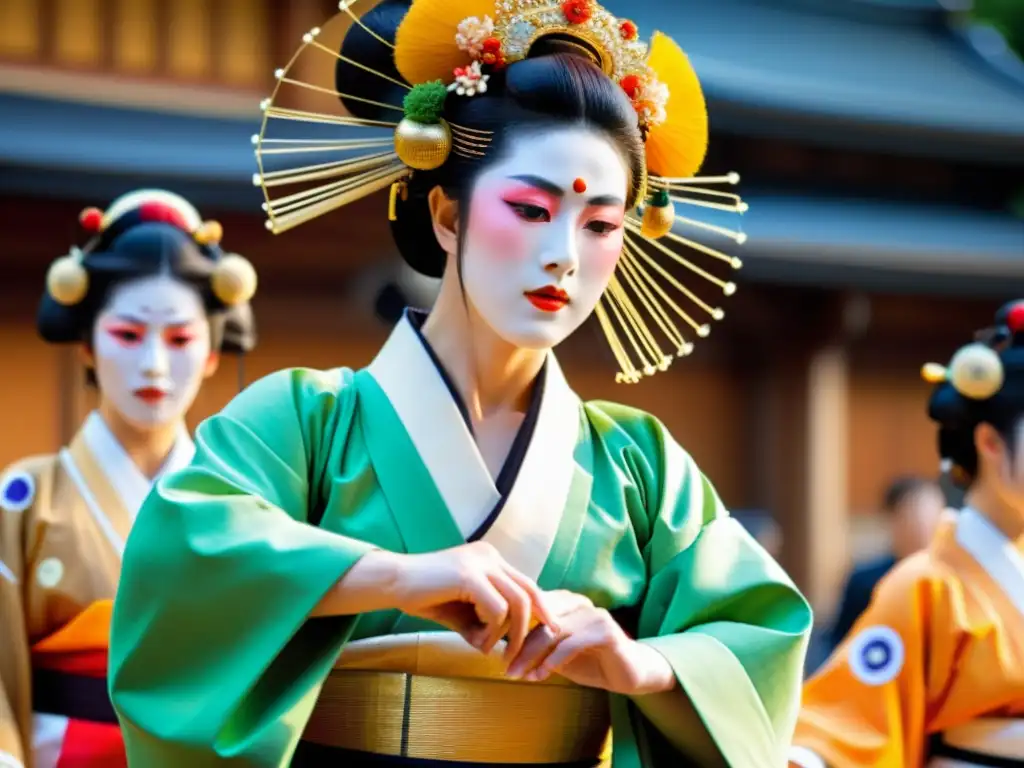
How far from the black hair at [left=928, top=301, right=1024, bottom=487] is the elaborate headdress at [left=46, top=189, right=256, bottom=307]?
1.80 m

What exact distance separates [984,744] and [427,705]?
1.71 metres

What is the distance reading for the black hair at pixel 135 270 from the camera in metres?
3.64

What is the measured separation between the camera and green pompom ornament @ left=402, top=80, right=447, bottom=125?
7.72 ft

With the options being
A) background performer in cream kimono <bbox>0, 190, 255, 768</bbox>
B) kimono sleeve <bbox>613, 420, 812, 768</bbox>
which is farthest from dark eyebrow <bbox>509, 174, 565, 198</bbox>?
background performer in cream kimono <bbox>0, 190, 255, 768</bbox>

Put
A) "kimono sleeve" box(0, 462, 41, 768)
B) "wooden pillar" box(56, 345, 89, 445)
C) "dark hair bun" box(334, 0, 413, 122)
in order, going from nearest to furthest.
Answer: "dark hair bun" box(334, 0, 413, 122), "kimono sleeve" box(0, 462, 41, 768), "wooden pillar" box(56, 345, 89, 445)

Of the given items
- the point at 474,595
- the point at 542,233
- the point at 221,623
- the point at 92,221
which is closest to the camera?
the point at 474,595

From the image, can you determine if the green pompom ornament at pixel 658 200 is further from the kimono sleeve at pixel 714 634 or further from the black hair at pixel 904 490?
the black hair at pixel 904 490

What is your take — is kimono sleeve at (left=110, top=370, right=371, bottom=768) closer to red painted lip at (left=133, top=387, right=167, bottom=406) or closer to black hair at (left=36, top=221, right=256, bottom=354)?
red painted lip at (left=133, top=387, right=167, bottom=406)

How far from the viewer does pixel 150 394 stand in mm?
3561

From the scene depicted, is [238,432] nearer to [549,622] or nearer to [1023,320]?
[549,622]

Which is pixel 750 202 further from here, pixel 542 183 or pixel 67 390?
pixel 542 183

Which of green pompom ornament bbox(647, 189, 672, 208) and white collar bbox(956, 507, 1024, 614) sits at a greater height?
green pompom ornament bbox(647, 189, 672, 208)

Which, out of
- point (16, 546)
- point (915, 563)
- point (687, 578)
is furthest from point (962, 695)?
point (16, 546)

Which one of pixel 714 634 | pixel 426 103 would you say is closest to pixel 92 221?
pixel 426 103
